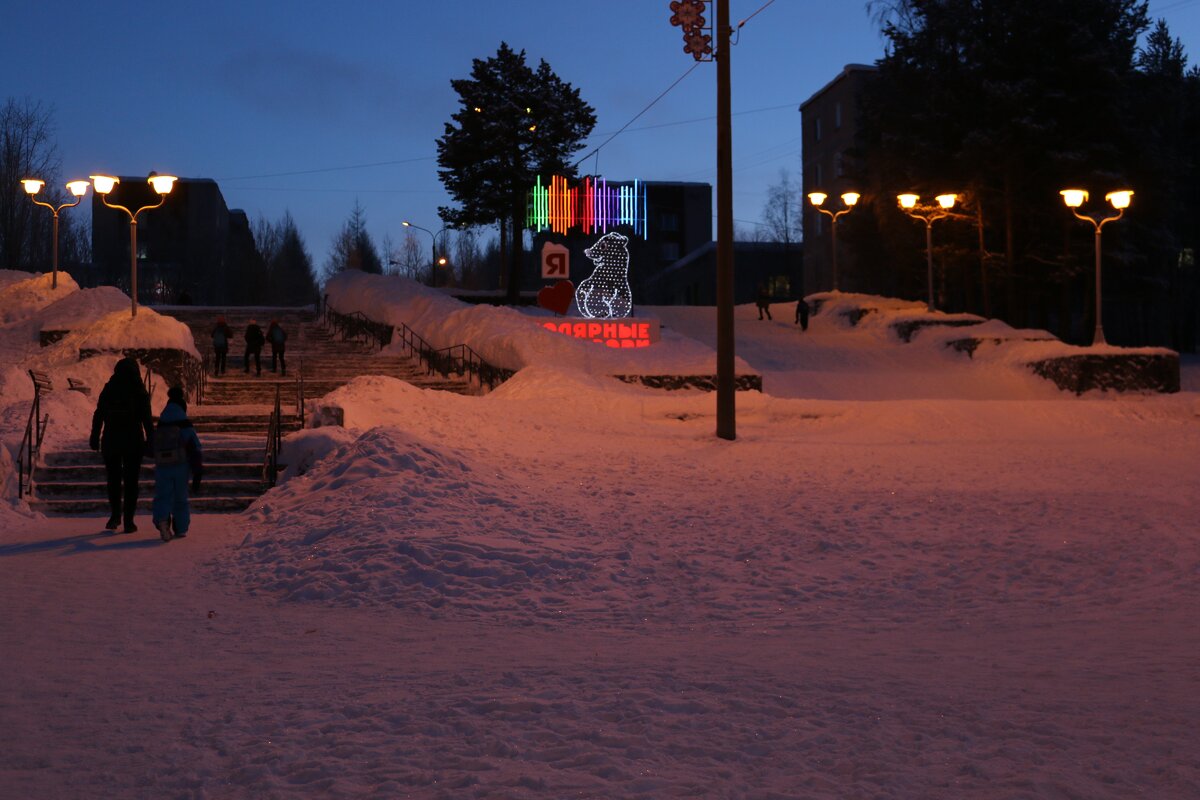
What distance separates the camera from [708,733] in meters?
5.03

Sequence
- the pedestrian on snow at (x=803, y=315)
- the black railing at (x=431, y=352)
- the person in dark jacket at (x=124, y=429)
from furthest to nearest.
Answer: the pedestrian on snow at (x=803, y=315), the black railing at (x=431, y=352), the person in dark jacket at (x=124, y=429)

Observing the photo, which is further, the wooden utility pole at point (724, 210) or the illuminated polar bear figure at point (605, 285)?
the illuminated polar bear figure at point (605, 285)

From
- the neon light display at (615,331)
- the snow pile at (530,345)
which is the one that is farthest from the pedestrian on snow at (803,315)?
the neon light display at (615,331)

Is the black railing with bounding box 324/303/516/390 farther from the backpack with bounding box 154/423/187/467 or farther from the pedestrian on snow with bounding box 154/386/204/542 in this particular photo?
the backpack with bounding box 154/423/187/467

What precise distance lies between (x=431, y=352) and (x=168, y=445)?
16.6 m

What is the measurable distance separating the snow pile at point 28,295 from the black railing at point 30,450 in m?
16.0

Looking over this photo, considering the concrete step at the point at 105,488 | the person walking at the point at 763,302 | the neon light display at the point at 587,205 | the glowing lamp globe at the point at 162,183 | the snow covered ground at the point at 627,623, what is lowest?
the snow covered ground at the point at 627,623

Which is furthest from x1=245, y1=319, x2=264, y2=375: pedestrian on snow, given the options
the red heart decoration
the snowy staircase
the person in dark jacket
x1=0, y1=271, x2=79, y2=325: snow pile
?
the person in dark jacket

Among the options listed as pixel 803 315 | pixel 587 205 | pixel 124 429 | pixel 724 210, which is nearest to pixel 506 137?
pixel 587 205

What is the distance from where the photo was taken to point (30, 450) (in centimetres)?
1284

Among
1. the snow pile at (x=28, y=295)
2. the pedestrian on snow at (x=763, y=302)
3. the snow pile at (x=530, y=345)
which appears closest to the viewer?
the snow pile at (x=530, y=345)

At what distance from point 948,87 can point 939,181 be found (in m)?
3.10

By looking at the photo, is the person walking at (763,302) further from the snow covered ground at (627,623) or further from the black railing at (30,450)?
the black railing at (30,450)

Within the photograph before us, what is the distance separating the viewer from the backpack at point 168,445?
416 inches
